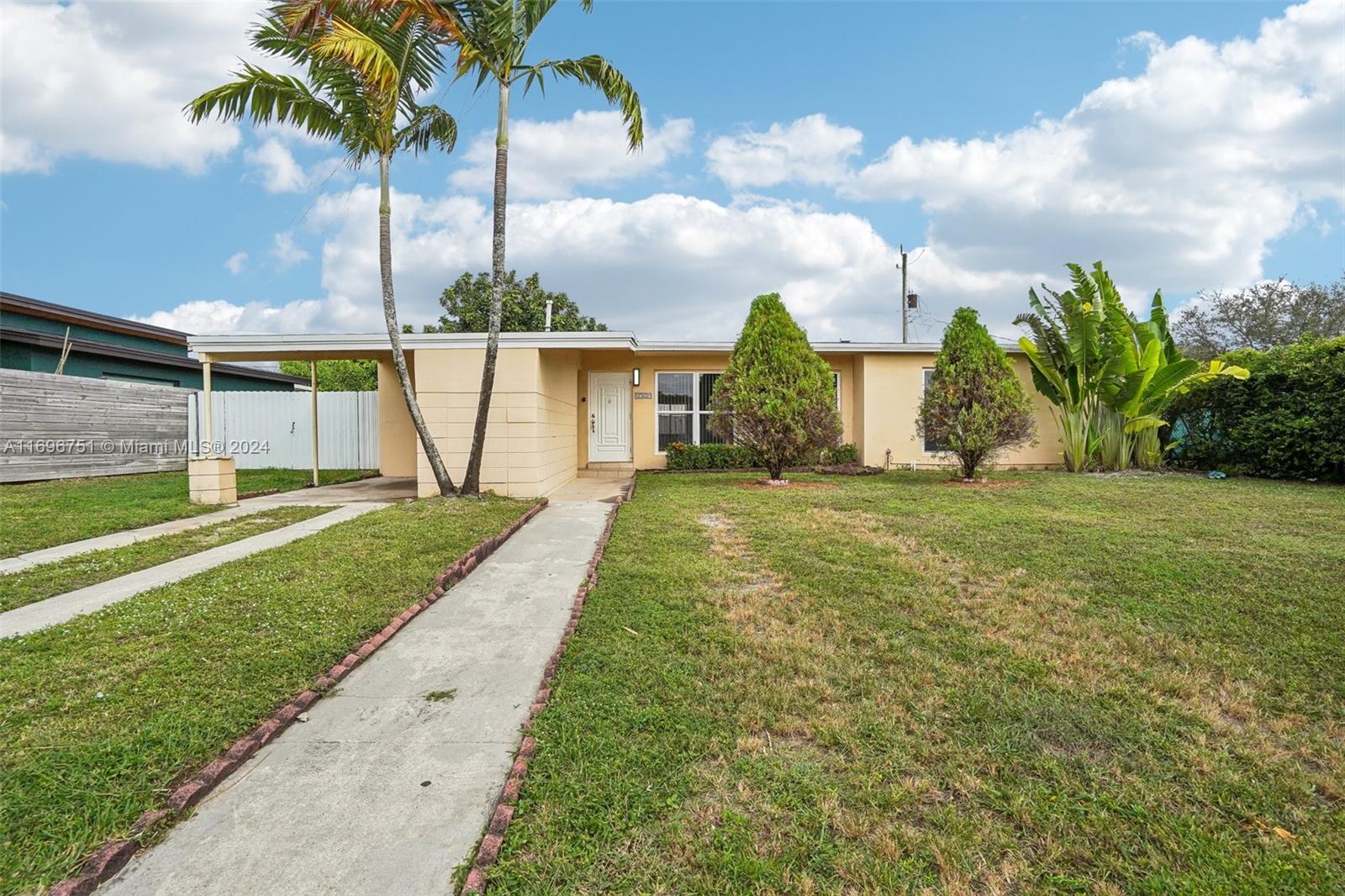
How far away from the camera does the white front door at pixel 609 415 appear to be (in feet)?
44.1

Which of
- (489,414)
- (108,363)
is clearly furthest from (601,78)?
(108,363)

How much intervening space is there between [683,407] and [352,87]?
320 inches

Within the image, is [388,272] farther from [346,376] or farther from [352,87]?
[346,376]

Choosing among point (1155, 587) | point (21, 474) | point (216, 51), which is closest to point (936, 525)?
point (1155, 587)

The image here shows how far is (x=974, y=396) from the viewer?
31.7 feet

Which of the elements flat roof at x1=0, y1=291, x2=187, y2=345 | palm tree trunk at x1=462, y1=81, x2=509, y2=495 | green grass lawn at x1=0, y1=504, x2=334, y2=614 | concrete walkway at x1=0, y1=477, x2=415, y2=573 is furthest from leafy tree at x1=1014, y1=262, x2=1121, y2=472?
flat roof at x1=0, y1=291, x2=187, y2=345

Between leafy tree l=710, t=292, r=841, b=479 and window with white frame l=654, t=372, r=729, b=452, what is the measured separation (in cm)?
342

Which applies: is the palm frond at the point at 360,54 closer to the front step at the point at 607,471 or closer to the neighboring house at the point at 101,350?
the front step at the point at 607,471

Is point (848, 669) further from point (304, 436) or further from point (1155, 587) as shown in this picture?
point (304, 436)

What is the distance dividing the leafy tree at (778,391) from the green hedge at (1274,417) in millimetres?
7978

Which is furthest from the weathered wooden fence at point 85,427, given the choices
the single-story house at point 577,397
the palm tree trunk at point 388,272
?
the palm tree trunk at point 388,272

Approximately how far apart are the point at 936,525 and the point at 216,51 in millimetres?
10505

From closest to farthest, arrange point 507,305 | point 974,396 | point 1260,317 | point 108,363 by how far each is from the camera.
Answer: point 974,396 < point 108,363 < point 1260,317 < point 507,305

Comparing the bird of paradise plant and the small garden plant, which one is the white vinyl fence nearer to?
the bird of paradise plant
